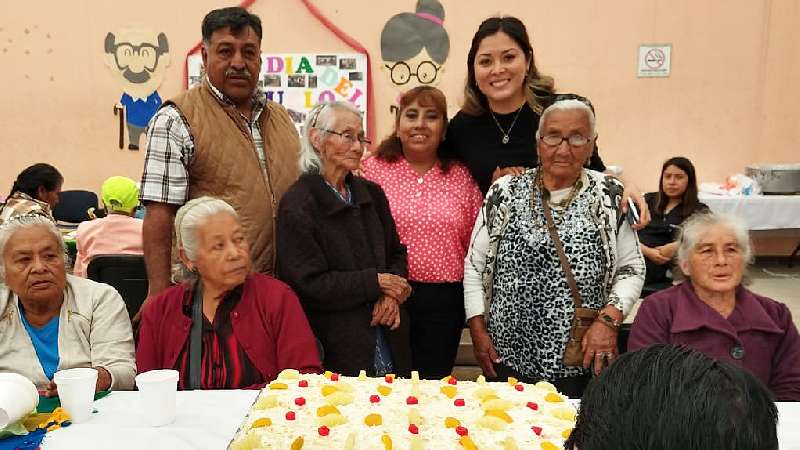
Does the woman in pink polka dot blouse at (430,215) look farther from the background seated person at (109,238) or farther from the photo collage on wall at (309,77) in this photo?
the photo collage on wall at (309,77)

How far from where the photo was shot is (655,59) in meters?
6.70

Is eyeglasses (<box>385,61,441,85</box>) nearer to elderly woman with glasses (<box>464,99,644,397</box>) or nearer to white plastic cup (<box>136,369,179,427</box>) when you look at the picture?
elderly woman with glasses (<box>464,99,644,397</box>)

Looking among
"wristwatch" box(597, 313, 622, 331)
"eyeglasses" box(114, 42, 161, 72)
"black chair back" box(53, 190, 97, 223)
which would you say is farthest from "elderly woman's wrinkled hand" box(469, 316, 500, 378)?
"eyeglasses" box(114, 42, 161, 72)

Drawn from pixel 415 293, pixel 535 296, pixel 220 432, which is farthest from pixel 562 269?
pixel 220 432

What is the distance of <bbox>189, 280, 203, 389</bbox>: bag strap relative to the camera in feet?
6.13

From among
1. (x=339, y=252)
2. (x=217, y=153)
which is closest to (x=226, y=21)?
(x=217, y=153)

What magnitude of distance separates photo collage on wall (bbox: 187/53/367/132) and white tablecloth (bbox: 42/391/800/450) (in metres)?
5.35

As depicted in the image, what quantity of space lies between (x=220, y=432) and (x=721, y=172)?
6.89 metres

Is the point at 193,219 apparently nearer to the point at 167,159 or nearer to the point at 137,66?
the point at 167,159

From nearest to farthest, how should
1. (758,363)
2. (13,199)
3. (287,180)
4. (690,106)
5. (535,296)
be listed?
1. (758,363)
2. (535,296)
3. (287,180)
4. (13,199)
5. (690,106)

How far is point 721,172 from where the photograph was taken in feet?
22.7

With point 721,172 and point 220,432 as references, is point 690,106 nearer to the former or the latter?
point 721,172

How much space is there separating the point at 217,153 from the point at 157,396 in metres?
1.07

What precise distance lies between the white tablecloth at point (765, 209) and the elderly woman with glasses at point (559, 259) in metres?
4.66
